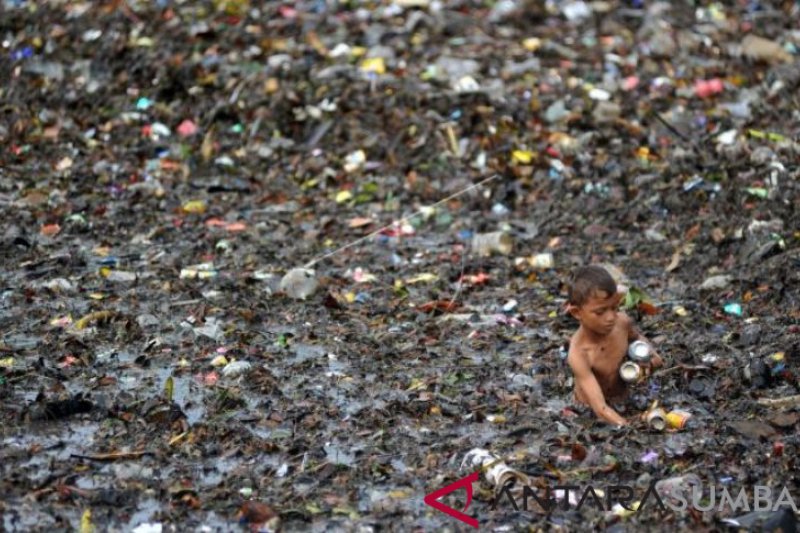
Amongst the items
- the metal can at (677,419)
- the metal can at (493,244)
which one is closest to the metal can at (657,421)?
the metal can at (677,419)

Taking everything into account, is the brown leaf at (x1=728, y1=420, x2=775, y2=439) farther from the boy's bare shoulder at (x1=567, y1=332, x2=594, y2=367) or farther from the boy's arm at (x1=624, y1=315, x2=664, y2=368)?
the boy's bare shoulder at (x1=567, y1=332, x2=594, y2=367)

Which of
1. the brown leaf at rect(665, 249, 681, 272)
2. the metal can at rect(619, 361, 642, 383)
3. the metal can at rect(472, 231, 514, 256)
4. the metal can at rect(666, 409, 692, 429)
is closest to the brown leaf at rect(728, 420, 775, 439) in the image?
the metal can at rect(666, 409, 692, 429)

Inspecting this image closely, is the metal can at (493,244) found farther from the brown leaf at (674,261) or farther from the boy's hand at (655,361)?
the boy's hand at (655,361)

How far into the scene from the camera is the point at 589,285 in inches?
171

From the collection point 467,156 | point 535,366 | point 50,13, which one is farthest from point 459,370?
point 50,13

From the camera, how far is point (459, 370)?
16.2 ft

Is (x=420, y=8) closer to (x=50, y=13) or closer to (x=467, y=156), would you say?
(x=467, y=156)

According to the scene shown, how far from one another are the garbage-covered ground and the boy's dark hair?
456mm

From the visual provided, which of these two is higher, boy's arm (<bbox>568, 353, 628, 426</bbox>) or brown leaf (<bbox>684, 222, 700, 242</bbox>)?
boy's arm (<bbox>568, 353, 628, 426</bbox>)

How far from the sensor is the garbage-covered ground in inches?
161

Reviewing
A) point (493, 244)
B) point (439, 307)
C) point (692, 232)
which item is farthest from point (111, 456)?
point (692, 232)

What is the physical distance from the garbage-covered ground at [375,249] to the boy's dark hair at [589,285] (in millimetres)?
456

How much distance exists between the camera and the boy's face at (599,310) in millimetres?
4371

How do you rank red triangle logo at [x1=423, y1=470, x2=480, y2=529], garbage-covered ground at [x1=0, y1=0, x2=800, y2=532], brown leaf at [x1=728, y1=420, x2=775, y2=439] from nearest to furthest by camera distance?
red triangle logo at [x1=423, y1=470, x2=480, y2=529], garbage-covered ground at [x1=0, y1=0, x2=800, y2=532], brown leaf at [x1=728, y1=420, x2=775, y2=439]
